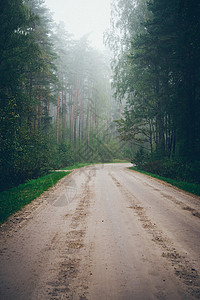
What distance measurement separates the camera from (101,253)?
3.01 metres

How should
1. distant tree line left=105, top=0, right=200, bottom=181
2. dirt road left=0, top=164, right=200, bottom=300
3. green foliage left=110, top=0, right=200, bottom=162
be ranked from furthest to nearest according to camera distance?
green foliage left=110, top=0, right=200, bottom=162 < distant tree line left=105, top=0, right=200, bottom=181 < dirt road left=0, top=164, right=200, bottom=300

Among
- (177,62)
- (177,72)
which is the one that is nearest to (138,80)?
(177,72)

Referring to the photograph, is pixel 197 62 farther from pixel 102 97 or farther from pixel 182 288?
pixel 102 97

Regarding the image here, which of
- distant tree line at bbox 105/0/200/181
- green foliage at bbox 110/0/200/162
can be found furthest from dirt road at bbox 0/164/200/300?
green foliage at bbox 110/0/200/162

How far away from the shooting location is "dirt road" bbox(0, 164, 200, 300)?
2209 millimetres

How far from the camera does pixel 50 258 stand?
9.36 ft

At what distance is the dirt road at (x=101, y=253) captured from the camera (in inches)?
87.0

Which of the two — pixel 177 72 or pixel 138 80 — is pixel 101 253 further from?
pixel 138 80

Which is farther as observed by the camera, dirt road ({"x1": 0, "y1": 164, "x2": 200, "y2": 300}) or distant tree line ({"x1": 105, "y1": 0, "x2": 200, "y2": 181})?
distant tree line ({"x1": 105, "y1": 0, "x2": 200, "y2": 181})

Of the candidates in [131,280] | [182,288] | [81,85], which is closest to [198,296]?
[182,288]

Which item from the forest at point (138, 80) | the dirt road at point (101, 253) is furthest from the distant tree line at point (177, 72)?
the dirt road at point (101, 253)

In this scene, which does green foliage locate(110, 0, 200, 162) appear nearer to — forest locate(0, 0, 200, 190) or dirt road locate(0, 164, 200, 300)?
forest locate(0, 0, 200, 190)

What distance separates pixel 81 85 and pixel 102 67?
18.0 feet

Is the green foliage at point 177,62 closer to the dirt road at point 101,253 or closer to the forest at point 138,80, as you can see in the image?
the forest at point 138,80
